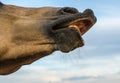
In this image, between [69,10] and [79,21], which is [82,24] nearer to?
[79,21]

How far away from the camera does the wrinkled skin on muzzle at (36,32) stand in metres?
4.22

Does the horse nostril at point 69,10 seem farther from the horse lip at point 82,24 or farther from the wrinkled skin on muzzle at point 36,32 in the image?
the horse lip at point 82,24

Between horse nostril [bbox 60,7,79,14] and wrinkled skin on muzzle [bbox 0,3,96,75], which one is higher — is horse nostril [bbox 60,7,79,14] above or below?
above

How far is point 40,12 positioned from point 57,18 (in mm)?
452

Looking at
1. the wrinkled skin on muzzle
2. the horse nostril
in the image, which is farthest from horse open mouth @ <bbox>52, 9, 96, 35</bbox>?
the horse nostril

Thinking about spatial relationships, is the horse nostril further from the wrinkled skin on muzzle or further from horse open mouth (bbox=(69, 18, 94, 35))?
horse open mouth (bbox=(69, 18, 94, 35))

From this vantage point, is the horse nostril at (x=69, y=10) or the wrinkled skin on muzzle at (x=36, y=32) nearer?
the wrinkled skin on muzzle at (x=36, y=32)

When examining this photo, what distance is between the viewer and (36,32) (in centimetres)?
462

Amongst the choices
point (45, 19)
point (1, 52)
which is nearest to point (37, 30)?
point (45, 19)

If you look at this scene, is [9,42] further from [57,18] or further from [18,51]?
[57,18]

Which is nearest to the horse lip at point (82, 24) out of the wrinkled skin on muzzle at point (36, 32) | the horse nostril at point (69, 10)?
the wrinkled skin on muzzle at point (36, 32)

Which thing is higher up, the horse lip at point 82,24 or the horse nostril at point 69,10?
the horse nostril at point 69,10

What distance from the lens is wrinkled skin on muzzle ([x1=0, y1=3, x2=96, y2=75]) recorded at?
422 cm

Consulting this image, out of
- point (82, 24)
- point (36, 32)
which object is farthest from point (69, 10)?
point (36, 32)
